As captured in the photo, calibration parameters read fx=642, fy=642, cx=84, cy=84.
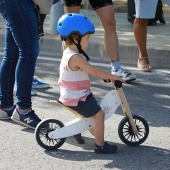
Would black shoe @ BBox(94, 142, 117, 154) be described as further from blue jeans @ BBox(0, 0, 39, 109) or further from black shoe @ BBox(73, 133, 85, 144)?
blue jeans @ BBox(0, 0, 39, 109)

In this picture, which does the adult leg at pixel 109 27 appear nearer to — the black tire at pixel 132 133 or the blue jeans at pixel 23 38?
the blue jeans at pixel 23 38

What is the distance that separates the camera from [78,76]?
193 inches

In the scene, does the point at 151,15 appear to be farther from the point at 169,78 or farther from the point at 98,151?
the point at 98,151

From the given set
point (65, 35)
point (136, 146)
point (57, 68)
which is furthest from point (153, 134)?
point (57, 68)

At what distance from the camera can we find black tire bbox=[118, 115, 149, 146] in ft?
16.5

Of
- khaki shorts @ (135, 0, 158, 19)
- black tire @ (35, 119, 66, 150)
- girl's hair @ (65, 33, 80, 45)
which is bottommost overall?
black tire @ (35, 119, 66, 150)

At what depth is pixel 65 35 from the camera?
4.86 m

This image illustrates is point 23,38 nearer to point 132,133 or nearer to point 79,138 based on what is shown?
point 79,138

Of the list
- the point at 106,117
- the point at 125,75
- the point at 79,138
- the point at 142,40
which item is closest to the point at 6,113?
the point at 79,138

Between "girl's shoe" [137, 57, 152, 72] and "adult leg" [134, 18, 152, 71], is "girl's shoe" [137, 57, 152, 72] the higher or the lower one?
the lower one

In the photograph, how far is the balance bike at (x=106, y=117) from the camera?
4.93 meters

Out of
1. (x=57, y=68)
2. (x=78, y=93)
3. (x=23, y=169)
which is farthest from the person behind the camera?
(x=57, y=68)

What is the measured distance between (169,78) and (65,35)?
9.70 feet

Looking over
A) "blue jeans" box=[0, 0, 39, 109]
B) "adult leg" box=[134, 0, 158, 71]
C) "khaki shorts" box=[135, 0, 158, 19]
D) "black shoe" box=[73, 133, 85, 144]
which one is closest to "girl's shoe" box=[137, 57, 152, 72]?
"adult leg" box=[134, 0, 158, 71]
